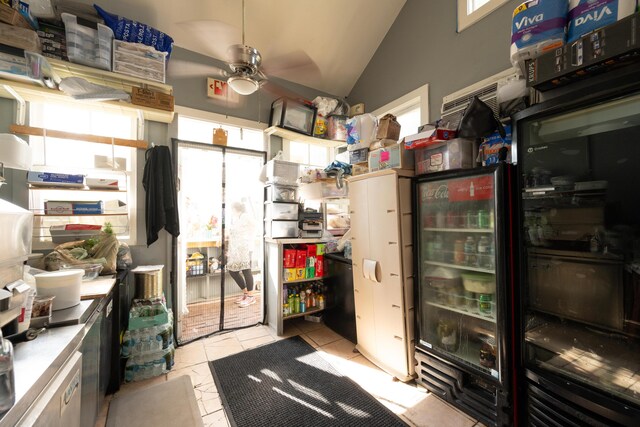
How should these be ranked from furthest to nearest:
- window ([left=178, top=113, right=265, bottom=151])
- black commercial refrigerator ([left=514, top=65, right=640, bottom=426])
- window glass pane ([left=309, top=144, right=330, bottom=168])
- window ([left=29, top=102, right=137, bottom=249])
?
1. window glass pane ([left=309, top=144, right=330, bottom=168])
2. window ([left=178, top=113, right=265, bottom=151])
3. window ([left=29, top=102, right=137, bottom=249])
4. black commercial refrigerator ([left=514, top=65, right=640, bottom=426])

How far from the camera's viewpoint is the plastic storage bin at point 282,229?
294cm

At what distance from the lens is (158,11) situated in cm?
239

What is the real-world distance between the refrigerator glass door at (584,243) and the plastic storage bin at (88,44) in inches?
115

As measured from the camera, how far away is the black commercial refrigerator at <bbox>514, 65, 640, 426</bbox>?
1118 mm

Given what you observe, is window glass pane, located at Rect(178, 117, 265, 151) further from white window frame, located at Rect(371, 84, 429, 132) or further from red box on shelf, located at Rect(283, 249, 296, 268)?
white window frame, located at Rect(371, 84, 429, 132)

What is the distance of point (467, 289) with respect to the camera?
181 centimetres

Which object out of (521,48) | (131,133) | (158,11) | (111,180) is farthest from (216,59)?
(521,48)

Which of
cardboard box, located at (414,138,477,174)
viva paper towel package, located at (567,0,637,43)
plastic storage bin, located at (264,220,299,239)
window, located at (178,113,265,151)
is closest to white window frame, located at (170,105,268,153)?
window, located at (178,113,265,151)

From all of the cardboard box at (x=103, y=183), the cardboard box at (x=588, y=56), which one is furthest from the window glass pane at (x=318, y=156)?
the cardboard box at (x=588, y=56)

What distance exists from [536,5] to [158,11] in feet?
9.64

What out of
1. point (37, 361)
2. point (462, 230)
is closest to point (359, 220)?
point (462, 230)

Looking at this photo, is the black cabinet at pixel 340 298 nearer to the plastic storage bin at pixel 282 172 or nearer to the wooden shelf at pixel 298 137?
the plastic storage bin at pixel 282 172

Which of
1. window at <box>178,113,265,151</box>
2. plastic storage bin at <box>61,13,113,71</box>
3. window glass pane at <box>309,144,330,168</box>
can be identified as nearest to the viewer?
plastic storage bin at <box>61,13,113,71</box>

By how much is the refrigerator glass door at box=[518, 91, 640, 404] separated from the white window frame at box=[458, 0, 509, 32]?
1.36 m
